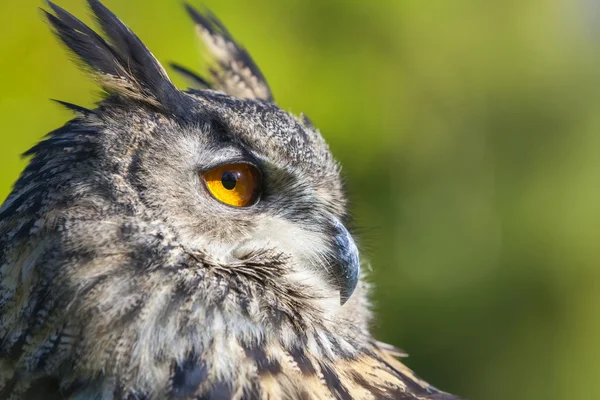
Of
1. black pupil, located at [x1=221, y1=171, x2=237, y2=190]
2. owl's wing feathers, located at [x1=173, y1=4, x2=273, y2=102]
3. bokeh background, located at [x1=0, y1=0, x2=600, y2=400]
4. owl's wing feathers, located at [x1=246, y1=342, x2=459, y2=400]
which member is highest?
bokeh background, located at [x1=0, y1=0, x2=600, y2=400]

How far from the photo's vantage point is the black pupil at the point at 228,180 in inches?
61.4

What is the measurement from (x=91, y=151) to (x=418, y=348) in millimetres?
5563

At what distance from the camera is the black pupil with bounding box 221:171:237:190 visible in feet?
5.12

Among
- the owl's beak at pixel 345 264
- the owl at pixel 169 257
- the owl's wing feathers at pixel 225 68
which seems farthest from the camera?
the owl's wing feathers at pixel 225 68

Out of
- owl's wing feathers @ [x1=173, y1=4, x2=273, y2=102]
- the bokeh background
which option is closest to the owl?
owl's wing feathers @ [x1=173, y1=4, x2=273, y2=102]

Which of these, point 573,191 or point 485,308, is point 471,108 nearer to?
point 573,191

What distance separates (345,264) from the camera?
5.42 ft

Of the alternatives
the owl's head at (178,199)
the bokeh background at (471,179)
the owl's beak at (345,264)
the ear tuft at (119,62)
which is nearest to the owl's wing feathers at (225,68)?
the owl's head at (178,199)

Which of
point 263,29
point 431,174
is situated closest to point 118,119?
point 263,29

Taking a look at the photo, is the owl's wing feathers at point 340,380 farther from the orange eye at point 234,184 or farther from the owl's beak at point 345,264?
the orange eye at point 234,184

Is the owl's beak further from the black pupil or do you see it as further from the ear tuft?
the ear tuft

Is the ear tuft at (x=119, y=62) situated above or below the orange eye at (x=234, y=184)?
above

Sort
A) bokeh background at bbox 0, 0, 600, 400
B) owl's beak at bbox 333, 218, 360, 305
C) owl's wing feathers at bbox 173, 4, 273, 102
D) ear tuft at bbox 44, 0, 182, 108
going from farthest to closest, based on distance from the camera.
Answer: bokeh background at bbox 0, 0, 600, 400 → owl's wing feathers at bbox 173, 4, 273, 102 → owl's beak at bbox 333, 218, 360, 305 → ear tuft at bbox 44, 0, 182, 108

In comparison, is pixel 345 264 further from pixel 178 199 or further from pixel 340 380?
pixel 178 199
